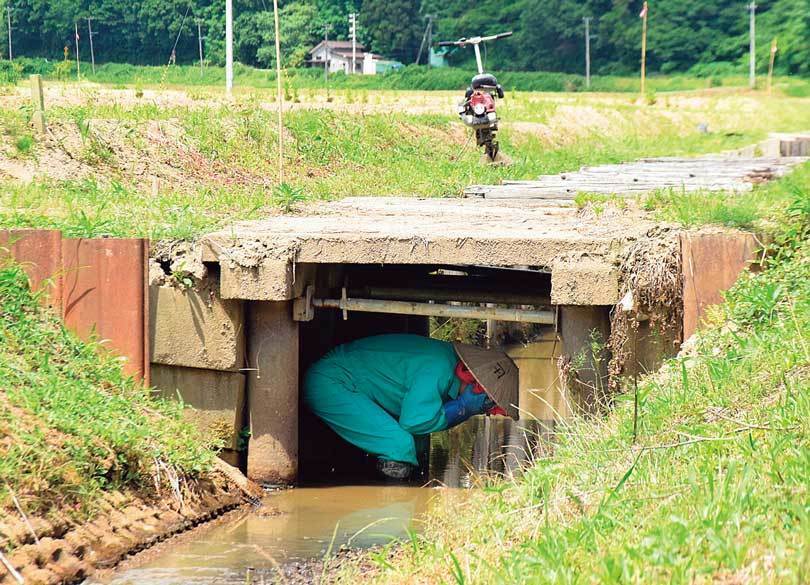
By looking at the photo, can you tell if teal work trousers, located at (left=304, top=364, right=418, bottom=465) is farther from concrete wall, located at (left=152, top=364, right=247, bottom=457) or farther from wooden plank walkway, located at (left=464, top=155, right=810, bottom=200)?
wooden plank walkway, located at (left=464, top=155, right=810, bottom=200)

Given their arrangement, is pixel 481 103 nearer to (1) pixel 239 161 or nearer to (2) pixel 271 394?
(1) pixel 239 161

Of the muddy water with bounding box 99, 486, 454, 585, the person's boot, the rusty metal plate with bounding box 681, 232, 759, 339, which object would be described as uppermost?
the rusty metal plate with bounding box 681, 232, 759, 339

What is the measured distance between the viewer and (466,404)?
407 inches

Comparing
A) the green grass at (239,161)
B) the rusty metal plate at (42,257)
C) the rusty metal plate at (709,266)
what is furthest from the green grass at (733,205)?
the rusty metal plate at (42,257)

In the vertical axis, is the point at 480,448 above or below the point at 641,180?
below

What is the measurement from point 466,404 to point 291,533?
2.36 m

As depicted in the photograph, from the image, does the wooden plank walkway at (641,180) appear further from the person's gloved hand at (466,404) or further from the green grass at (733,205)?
the person's gloved hand at (466,404)

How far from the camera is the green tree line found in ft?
156

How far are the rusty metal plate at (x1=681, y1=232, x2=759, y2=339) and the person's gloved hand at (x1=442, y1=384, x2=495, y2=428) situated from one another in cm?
211

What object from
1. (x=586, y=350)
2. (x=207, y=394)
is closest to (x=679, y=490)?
(x=586, y=350)

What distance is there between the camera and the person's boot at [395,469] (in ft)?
33.8

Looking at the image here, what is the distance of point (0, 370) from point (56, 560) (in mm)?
1729

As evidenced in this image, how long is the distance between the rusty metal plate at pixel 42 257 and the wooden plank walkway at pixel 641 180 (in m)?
5.22

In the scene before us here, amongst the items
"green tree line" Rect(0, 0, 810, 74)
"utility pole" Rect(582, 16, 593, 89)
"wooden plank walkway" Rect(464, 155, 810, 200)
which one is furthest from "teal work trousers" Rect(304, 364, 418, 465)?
"utility pole" Rect(582, 16, 593, 89)
